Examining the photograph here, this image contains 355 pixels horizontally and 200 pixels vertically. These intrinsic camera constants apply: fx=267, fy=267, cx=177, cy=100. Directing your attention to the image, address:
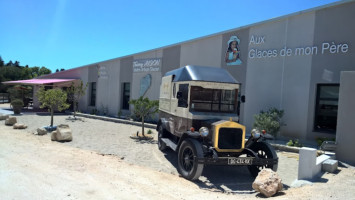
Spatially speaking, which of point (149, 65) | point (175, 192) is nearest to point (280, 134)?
point (175, 192)

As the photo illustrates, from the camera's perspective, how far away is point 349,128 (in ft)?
23.3

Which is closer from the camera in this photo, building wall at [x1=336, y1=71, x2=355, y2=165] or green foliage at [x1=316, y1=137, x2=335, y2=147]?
building wall at [x1=336, y1=71, x2=355, y2=165]

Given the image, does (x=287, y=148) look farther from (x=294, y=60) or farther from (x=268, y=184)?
(x=268, y=184)

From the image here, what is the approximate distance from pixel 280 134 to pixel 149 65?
31.9 ft

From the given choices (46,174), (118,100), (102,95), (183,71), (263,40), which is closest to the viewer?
(46,174)

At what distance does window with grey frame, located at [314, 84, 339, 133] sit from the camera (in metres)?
9.78

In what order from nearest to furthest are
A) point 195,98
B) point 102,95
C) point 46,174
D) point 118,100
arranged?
point 46,174, point 195,98, point 118,100, point 102,95

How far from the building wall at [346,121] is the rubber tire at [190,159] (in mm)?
4207

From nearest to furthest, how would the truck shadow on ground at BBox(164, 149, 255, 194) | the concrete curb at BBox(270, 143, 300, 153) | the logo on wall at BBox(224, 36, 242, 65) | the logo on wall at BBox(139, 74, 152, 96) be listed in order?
the truck shadow on ground at BBox(164, 149, 255, 194), the concrete curb at BBox(270, 143, 300, 153), the logo on wall at BBox(224, 36, 242, 65), the logo on wall at BBox(139, 74, 152, 96)

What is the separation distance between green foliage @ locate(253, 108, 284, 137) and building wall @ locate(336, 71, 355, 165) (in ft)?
8.82

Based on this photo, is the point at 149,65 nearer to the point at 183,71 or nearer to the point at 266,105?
the point at 266,105

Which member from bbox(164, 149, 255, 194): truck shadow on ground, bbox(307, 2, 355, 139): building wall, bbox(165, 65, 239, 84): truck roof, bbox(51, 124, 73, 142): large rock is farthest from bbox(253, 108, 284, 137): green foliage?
bbox(51, 124, 73, 142): large rock

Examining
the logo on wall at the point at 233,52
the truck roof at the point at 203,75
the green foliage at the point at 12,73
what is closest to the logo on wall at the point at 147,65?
the logo on wall at the point at 233,52

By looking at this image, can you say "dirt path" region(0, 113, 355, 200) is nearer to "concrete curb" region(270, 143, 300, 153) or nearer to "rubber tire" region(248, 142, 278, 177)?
"rubber tire" region(248, 142, 278, 177)
